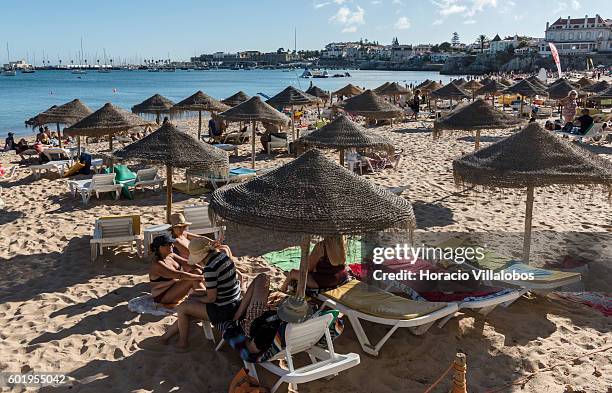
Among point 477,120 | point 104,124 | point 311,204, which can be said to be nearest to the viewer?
point 311,204

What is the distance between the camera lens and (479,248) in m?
6.24

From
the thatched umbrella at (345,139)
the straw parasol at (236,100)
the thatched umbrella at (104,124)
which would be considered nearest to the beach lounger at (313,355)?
the thatched umbrella at (345,139)

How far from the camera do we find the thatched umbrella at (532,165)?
5277 mm

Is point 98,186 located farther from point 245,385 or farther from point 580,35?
point 580,35

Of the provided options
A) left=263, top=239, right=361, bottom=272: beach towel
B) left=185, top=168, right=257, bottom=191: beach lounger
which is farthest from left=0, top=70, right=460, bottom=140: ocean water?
left=263, top=239, right=361, bottom=272: beach towel

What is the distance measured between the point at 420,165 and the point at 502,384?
353 inches

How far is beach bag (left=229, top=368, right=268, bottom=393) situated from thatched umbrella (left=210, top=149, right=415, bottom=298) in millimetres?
951

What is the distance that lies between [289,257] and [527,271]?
9.08 feet

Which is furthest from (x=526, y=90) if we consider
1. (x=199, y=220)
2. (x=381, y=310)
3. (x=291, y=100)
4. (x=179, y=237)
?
(x=381, y=310)

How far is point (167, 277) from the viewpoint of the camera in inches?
194

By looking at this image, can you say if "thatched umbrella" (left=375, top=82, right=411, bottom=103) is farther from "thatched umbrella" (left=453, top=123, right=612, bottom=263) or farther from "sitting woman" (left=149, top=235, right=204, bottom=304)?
"sitting woman" (left=149, top=235, right=204, bottom=304)

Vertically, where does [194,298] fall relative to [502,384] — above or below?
above

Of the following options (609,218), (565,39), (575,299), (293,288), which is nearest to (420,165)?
(609,218)

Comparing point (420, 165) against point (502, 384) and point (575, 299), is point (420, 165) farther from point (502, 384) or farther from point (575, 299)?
point (502, 384)
